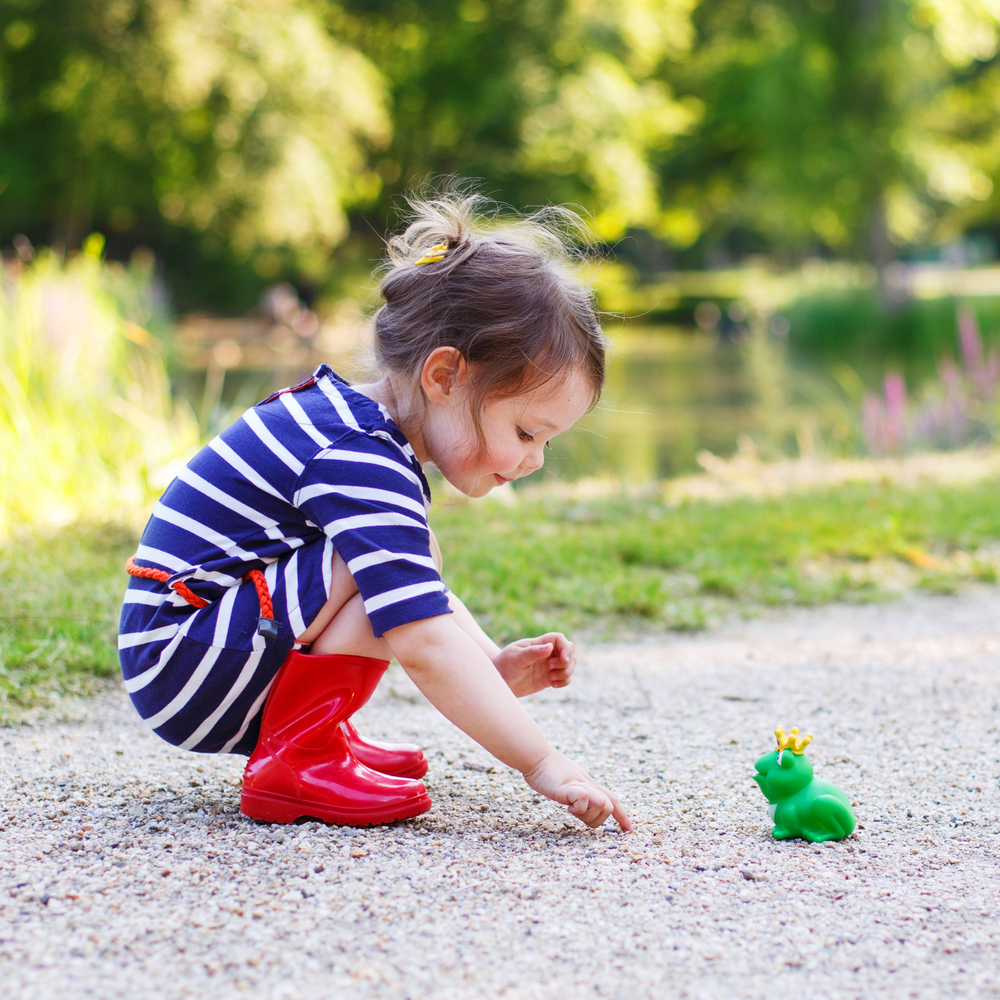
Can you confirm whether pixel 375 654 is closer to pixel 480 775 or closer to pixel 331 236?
pixel 480 775

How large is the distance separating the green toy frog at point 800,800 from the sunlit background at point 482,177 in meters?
3.03

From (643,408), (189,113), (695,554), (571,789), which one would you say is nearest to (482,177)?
(643,408)

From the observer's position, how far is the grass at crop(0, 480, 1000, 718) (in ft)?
9.30

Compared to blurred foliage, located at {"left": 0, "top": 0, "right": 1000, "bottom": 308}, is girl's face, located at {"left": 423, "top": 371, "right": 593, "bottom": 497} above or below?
below

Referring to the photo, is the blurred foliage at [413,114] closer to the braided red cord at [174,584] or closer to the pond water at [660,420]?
the pond water at [660,420]

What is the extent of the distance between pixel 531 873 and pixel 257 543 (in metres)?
0.67

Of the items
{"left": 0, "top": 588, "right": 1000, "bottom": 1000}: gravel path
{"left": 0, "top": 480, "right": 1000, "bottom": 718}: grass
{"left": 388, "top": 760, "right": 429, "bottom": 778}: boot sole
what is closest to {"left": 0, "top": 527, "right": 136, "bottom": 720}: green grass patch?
{"left": 0, "top": 480, "right": 1000, "bottom": 718}: grass

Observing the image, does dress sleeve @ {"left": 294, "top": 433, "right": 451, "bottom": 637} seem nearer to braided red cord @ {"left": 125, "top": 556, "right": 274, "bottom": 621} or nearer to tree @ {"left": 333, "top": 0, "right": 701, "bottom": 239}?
braided red cord @ {"left": 125, "top": 556, "right": 274, "bottom": 621}

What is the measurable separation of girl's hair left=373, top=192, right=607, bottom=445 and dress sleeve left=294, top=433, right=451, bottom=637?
0.21 m

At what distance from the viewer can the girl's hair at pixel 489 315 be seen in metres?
1.81

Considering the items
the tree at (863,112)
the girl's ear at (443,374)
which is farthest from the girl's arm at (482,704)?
the tree at (863,112)

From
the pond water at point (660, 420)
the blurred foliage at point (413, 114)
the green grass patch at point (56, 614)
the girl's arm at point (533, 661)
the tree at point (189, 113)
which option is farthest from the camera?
the blurred foliage at point (413, 114)

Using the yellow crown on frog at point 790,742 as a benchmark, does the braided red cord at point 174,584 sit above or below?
above

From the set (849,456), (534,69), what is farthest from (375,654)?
(534,69)
